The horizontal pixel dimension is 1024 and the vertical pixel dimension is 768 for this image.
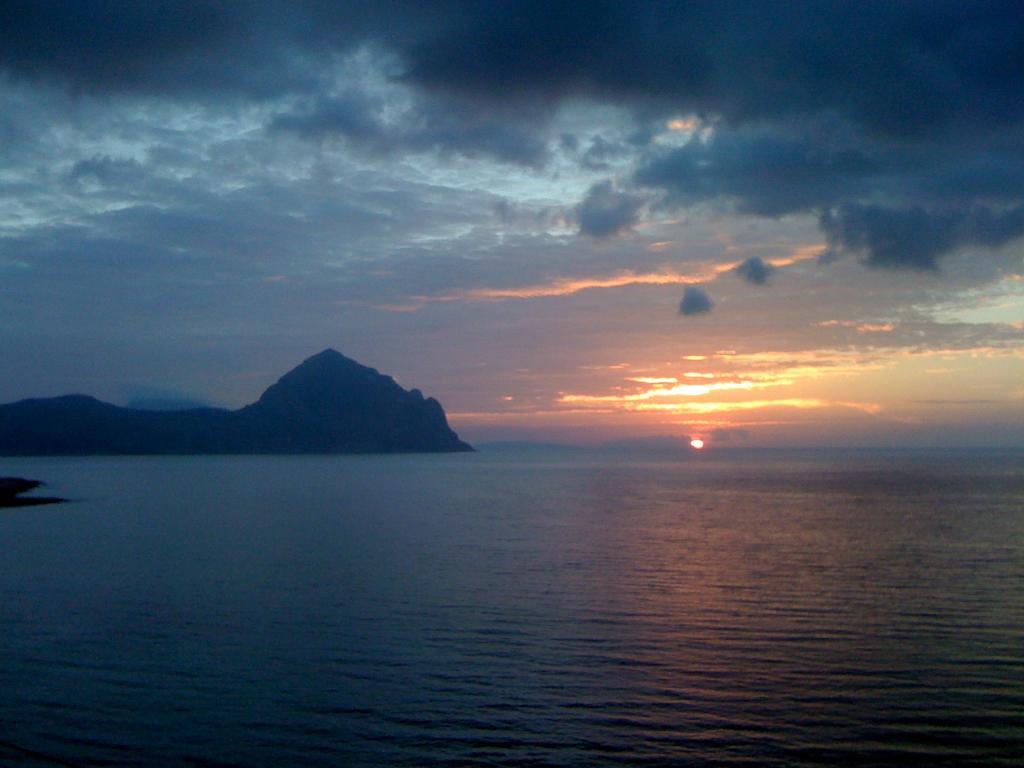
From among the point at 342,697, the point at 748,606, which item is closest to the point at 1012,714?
the point at 748,606

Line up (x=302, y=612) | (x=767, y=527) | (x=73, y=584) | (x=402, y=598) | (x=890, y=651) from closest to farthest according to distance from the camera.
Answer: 1. (x=890, y=651)
2. (x=302, y=612)
3. (x=402, y=598)
4. (x=73, y=584)
5. (x=767, y=527)

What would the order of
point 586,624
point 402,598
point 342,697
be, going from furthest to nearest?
point 402,598, point 586,624, point 342,697

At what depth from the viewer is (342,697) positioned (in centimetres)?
2200

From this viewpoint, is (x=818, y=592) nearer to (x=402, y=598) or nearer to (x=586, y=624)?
(x=586, y=624)

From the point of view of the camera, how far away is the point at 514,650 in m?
26.6

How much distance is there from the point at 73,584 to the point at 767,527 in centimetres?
4974

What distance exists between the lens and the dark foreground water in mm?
18906

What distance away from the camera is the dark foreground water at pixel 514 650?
1891cm

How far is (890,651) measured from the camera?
26188mm

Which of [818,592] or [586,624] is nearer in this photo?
[586,624]

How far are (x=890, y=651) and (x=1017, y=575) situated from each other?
63.7 feet

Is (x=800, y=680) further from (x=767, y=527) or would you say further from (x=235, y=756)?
(x=767, y=527)

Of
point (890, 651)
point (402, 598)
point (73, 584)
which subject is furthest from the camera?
point (73, 584)

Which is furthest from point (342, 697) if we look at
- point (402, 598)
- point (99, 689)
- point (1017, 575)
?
point (1017, 575)
